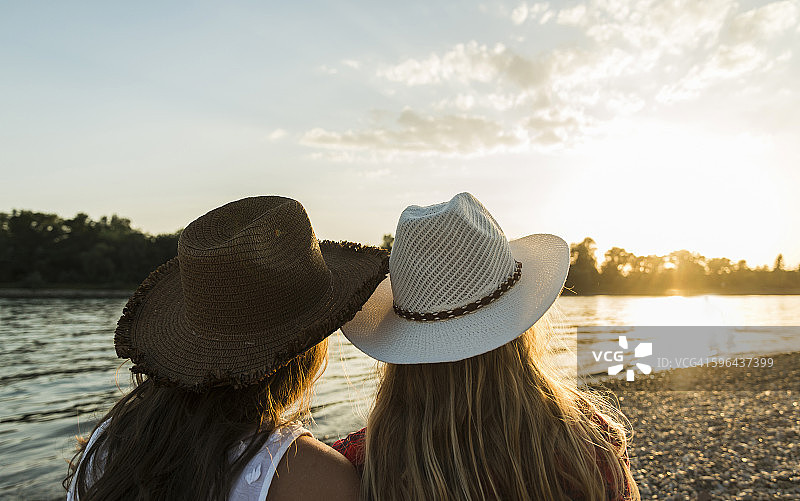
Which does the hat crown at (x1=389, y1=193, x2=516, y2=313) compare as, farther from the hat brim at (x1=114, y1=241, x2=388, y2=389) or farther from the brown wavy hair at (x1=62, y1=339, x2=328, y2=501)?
the brown wavy hair at (x1=62, y1=339, x2=328, y2=501)

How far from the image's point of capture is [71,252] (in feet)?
217

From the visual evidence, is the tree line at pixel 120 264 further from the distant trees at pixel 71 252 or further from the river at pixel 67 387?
the river at pixel 67 387

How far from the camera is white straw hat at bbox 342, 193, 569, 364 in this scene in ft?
5.12

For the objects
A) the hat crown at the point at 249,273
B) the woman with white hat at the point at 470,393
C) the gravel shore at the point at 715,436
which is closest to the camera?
the hat crown at the point at 249,273

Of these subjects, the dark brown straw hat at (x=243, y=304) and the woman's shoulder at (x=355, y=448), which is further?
the woman's shoulder at (x=355, y=448)

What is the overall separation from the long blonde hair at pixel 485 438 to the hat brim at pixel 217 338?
318 millimetres

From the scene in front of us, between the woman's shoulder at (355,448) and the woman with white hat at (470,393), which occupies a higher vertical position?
the woman with white hat at (470,393)

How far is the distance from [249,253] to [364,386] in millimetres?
10781

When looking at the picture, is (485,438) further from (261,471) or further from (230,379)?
(230,379)

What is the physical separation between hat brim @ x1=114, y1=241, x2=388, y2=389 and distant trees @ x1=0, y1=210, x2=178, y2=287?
64707 millimetres

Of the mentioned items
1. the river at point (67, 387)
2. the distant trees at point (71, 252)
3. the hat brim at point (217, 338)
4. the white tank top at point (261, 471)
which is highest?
the distant trees at point (71, 252)

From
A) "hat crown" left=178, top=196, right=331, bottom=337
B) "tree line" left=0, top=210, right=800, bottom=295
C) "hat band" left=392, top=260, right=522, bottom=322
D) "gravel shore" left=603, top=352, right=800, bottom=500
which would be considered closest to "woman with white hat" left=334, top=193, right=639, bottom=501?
"hat band" left=392, top=260, right=522, bottom=322

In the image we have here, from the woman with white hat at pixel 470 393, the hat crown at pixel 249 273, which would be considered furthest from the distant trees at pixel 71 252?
the woman with white hat at pixel 470 393

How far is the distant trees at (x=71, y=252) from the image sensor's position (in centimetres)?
6134
